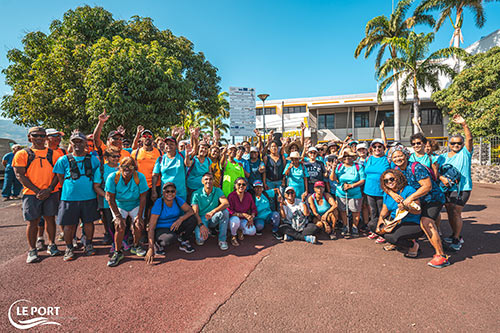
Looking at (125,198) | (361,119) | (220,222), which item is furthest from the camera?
(361,119)

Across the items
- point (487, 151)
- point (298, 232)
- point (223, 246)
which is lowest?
point (223, 246)

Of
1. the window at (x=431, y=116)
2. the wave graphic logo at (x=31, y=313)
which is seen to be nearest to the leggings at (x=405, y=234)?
the wave graphic logo at (x=31, y=313)

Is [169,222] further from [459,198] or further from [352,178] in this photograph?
[459,198]

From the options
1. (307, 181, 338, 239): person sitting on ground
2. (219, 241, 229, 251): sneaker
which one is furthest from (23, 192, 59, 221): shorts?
(307, 181, 338, 239): person sitting on ground

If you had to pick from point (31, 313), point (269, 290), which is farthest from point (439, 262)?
point (31, 313)

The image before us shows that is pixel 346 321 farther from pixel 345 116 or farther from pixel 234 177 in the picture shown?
pixel 345 116

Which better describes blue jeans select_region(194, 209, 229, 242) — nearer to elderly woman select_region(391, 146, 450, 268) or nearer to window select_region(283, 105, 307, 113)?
elderly woman select_region(391, 146, 450, 268)

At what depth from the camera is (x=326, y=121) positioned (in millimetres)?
26000

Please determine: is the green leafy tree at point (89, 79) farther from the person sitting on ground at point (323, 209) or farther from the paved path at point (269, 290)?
the person sitting on ground at point (323, 209)

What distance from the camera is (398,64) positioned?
16500mm

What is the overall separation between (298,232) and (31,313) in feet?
13.2

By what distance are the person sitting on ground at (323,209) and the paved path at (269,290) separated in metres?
0.46

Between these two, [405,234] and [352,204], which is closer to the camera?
[405,234]

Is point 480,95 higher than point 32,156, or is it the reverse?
point 480,95
